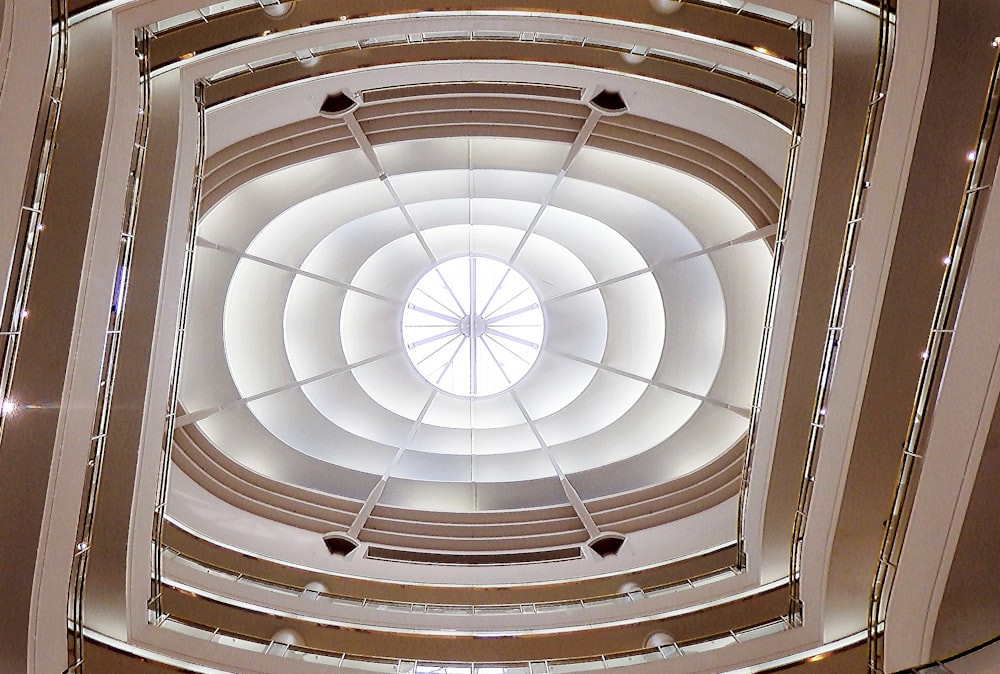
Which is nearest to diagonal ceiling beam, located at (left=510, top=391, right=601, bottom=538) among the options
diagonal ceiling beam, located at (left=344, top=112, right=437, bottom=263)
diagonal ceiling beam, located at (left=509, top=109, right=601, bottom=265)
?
diagonal ceiling beam, located at (left=509, top=109, right=601, bottom=265)

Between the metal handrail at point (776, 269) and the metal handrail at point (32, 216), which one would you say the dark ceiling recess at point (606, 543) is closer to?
the metal handrail at point (776, 269)

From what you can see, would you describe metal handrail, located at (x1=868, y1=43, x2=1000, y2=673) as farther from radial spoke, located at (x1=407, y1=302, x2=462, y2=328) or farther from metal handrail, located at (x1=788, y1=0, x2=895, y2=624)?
radial spoke, located at (x1=407, y1=302, x2=462, y2=328)

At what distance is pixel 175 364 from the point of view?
1264cm

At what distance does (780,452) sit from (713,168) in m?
5.05

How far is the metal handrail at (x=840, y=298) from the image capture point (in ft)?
29.8

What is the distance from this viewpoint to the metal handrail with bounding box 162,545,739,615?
1348cm

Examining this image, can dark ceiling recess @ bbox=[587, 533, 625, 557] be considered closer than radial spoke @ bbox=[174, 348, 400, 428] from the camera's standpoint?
No

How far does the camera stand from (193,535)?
44.5 feet

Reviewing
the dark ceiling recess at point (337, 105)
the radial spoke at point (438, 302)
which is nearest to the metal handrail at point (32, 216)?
the dark ceiling recess at point (337, 105)

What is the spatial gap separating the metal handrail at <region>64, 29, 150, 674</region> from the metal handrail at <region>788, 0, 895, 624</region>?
8.56 meters

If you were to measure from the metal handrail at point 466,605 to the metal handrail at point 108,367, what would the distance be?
3301 mm

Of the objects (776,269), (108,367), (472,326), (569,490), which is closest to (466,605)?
(569,490)

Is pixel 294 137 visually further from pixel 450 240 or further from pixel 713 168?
pixel 713 168

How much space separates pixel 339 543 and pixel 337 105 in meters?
7.95
